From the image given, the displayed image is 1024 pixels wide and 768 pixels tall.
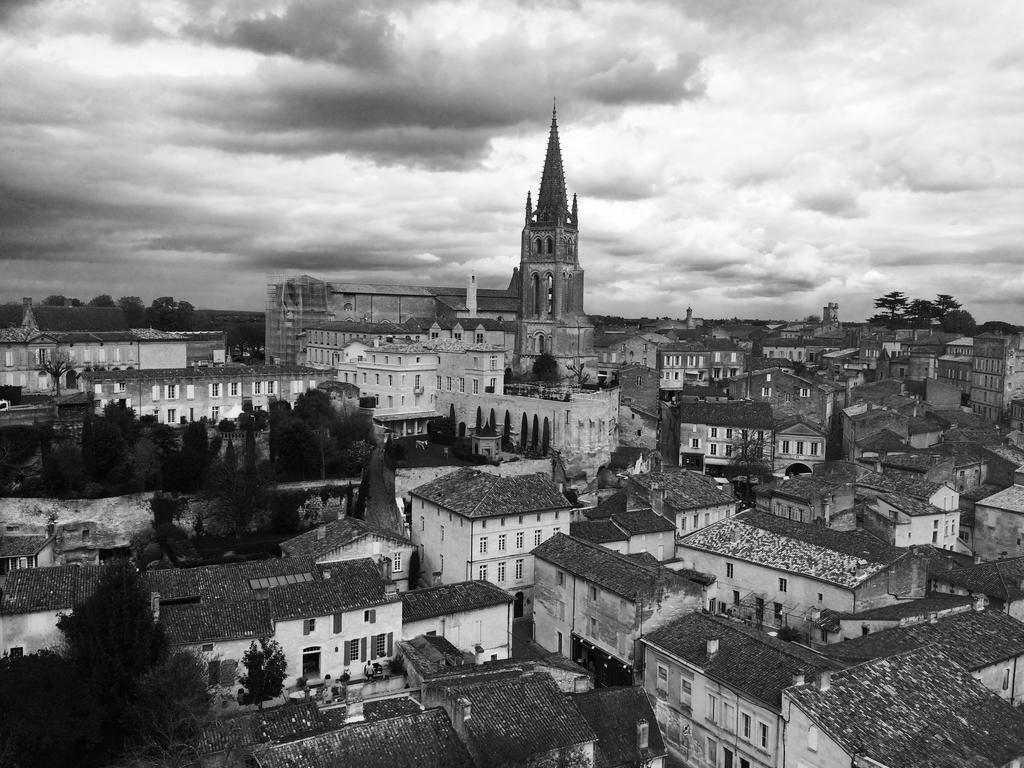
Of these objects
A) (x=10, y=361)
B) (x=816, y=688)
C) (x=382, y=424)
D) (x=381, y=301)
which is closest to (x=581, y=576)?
(x=816, y=688)

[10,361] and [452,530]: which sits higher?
[10,361]

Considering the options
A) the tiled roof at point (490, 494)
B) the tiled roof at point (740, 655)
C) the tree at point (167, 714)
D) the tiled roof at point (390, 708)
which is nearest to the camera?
the tree at point (167, 714)

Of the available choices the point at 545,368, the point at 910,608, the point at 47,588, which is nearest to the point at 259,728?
the point at 47,588

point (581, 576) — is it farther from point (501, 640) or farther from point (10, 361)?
point (10, 361)

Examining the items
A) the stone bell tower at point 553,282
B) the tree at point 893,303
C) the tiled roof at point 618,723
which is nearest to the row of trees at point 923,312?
the tree at point 893,303

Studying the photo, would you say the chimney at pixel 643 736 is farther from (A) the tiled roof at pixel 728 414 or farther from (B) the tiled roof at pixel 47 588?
(A) the tiled roof at pixel 728 414

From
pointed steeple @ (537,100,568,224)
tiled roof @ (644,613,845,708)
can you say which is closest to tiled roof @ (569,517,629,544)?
tiled roof @ (644,613,845,708)

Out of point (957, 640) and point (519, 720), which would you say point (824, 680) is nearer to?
point (957, 640)
